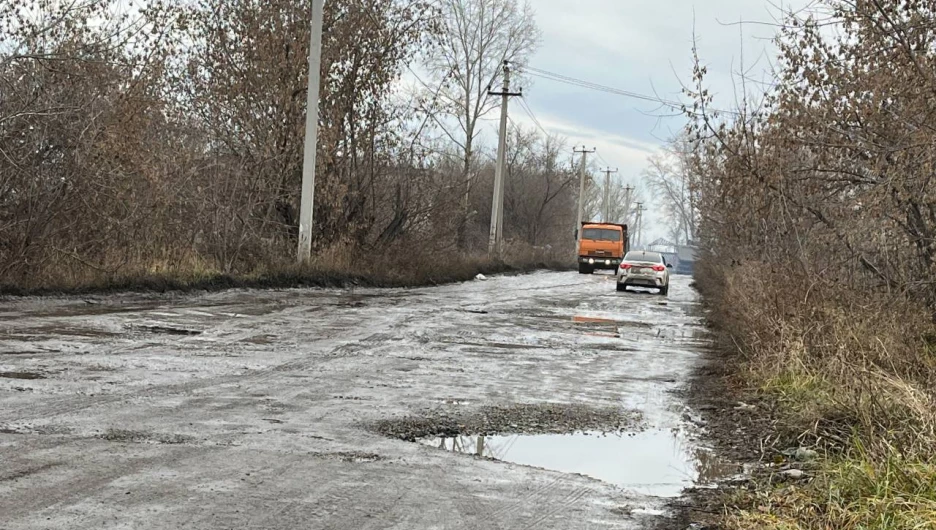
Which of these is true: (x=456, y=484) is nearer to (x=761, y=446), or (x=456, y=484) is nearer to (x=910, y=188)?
(x=761, y=446)

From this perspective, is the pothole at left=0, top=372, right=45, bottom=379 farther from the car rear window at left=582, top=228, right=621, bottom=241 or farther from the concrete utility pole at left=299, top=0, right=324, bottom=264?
the car rear window at left=582, top=228, right=621, bottom=241

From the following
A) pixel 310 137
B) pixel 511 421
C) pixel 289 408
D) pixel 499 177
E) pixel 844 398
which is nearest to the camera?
pixel 844 398

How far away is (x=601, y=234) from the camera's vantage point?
53.9 metres

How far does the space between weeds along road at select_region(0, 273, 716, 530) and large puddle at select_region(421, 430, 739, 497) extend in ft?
0.35

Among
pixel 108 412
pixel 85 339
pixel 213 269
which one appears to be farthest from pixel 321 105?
pixel 108 412

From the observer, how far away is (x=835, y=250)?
41.3 ft

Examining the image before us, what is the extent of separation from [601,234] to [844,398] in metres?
46.7

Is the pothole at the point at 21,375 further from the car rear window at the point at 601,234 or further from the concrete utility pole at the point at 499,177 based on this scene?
the car rear window at the point at 601,234

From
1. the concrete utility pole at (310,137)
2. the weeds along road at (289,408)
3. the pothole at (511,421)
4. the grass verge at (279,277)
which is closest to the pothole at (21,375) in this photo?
the weeds along road at (289,408)

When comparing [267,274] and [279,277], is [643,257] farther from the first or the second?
[267,274]

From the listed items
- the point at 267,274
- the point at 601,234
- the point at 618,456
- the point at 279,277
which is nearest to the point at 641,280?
the point at 279,277

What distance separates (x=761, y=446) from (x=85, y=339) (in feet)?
26.0

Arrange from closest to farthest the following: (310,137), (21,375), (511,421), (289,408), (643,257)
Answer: (289,408), (511,421), (21,375), (310,137), (643,257)

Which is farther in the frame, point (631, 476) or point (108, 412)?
point (108, 412)
